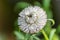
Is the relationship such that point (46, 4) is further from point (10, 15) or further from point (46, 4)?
point (10, 15)

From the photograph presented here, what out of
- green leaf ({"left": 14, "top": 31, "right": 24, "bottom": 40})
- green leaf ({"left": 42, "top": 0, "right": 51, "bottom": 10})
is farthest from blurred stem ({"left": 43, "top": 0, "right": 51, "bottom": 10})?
green leaf ({"left": 14, "top": 31, "right": 24, "bottom": 40})

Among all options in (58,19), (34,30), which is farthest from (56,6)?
(34,30)

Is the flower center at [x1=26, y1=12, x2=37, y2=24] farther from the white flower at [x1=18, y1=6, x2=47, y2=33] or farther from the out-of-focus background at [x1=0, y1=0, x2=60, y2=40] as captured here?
the out-of-focus background at [x1=0, y1=0, x2=60, y2=40]

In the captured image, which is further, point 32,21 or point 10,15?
point 10,15

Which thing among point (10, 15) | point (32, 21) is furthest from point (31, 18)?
point (10, 15)

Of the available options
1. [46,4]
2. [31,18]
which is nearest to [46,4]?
[46,4]

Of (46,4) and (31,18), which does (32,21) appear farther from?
(46,4)

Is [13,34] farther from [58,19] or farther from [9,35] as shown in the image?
[58,19]

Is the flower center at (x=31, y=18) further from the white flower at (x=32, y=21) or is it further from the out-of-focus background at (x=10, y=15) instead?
the out-of-focus background at (x=10, y=15)
